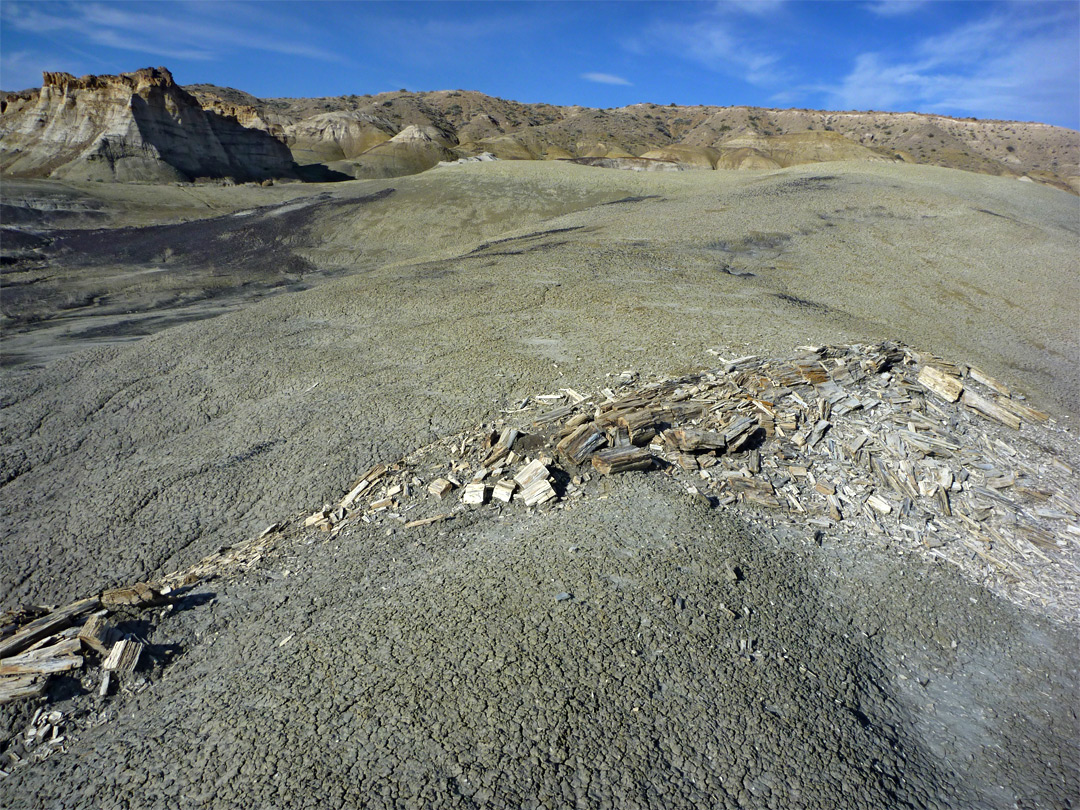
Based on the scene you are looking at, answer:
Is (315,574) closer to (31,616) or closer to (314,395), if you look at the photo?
(31,616)

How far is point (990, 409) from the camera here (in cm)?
677

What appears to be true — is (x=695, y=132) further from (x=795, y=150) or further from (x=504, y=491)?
(x=504, y=491)

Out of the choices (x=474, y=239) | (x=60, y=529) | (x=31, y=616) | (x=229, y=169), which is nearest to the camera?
(x=31, y=616)

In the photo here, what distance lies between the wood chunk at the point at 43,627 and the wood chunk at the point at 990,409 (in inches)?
352

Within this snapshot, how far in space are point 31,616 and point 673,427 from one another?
577 cm

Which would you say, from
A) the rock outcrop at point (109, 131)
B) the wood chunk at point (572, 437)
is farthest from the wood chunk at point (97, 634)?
the rock outcrop at point (109, 131)

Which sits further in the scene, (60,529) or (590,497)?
(60,529)

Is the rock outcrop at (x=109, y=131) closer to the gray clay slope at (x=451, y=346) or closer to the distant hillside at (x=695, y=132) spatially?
the distant hillside at (x=695, y=132)

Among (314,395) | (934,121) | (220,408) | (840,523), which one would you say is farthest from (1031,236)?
(934,121)

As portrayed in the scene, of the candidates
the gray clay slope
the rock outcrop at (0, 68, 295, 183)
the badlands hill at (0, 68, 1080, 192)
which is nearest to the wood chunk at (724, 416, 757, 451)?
the gray clay slope

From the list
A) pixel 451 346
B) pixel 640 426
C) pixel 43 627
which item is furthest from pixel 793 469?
pixel 43 627

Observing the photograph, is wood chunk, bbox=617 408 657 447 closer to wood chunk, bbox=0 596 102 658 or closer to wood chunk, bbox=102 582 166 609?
wood chunk, bbox=102 582 166 609

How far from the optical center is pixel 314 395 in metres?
8.12

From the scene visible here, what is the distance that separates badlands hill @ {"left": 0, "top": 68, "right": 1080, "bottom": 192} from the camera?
131ft
